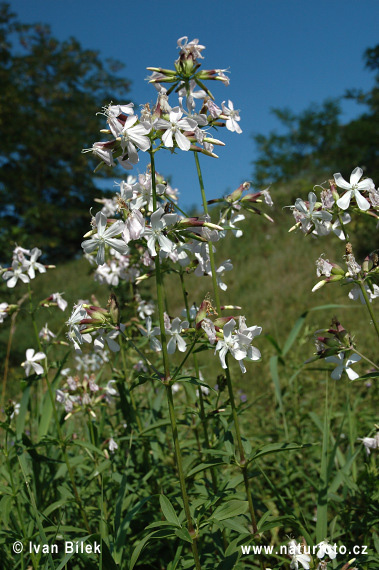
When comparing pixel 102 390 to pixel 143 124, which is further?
pixel 102 390

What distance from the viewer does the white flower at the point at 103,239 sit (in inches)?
54.2

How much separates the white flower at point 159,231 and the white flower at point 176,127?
0.68 feet

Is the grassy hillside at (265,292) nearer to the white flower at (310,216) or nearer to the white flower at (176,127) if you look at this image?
the white flower at (310,216)

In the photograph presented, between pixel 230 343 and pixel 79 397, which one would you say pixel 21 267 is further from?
pixel 230 343

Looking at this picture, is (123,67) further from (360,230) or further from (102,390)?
(102,390)

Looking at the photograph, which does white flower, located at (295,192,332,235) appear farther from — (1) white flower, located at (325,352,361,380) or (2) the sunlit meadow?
(1) white flower, located at (325,352,361,380)

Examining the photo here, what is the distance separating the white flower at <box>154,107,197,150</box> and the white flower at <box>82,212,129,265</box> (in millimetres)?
287

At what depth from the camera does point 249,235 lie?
12273mm

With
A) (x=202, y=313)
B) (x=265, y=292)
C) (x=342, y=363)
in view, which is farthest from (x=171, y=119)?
(x=265, y=292)

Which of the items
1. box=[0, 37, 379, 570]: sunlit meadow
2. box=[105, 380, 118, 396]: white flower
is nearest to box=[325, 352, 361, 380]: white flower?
box=[0, 37, 379, 570]: sunlit meadow

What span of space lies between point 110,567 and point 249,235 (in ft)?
36.3

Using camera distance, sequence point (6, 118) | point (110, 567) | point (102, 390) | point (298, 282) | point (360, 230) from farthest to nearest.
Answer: point (6, 118)
point (360, 230)
point (298, 282)
point (102, 390)
point (110, 567)

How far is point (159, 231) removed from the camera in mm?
1401

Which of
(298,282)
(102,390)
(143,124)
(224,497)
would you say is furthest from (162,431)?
(298,282)
